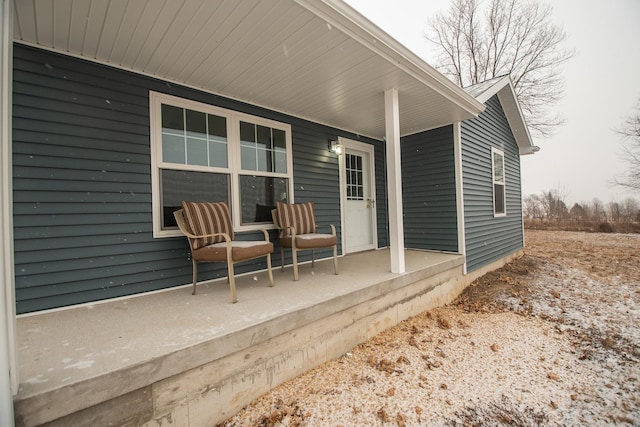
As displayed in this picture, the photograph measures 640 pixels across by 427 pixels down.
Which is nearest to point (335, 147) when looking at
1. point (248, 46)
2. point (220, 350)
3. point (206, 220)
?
point (248, 46)

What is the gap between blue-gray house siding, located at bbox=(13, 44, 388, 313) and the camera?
215 cm

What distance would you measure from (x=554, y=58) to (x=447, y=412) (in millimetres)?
13682

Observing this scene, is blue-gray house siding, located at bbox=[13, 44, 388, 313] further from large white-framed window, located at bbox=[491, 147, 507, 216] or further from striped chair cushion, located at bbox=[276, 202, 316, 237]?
large white-framed window, located at bbox=[491, 147, 507, 216]

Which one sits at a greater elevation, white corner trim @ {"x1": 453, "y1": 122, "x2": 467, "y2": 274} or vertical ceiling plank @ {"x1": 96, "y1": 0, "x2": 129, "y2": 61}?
vertical ceiling plank @ {"x1": 96, "y1": 0, "x2": 129, "y2": 61}

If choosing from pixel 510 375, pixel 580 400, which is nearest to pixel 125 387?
pixel 510 375

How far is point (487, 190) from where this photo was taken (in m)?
5.38

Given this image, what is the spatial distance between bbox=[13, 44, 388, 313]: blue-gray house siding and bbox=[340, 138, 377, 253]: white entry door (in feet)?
8.73

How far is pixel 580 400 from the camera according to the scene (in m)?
Answer: 1.85

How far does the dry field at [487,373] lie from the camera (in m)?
1.72

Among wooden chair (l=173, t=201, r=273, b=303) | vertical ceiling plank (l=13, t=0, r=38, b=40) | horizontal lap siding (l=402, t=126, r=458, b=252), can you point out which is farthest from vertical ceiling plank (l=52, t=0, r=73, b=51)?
horizontal lap siding (l=402, t=126, r=458, b=252)

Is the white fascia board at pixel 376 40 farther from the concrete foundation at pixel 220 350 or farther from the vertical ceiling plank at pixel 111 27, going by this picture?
the concrete foundation at pixel 220 350

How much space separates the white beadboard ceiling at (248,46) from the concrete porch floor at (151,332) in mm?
2182

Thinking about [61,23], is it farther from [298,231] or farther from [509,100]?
[509,100]

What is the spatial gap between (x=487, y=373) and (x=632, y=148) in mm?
16308
